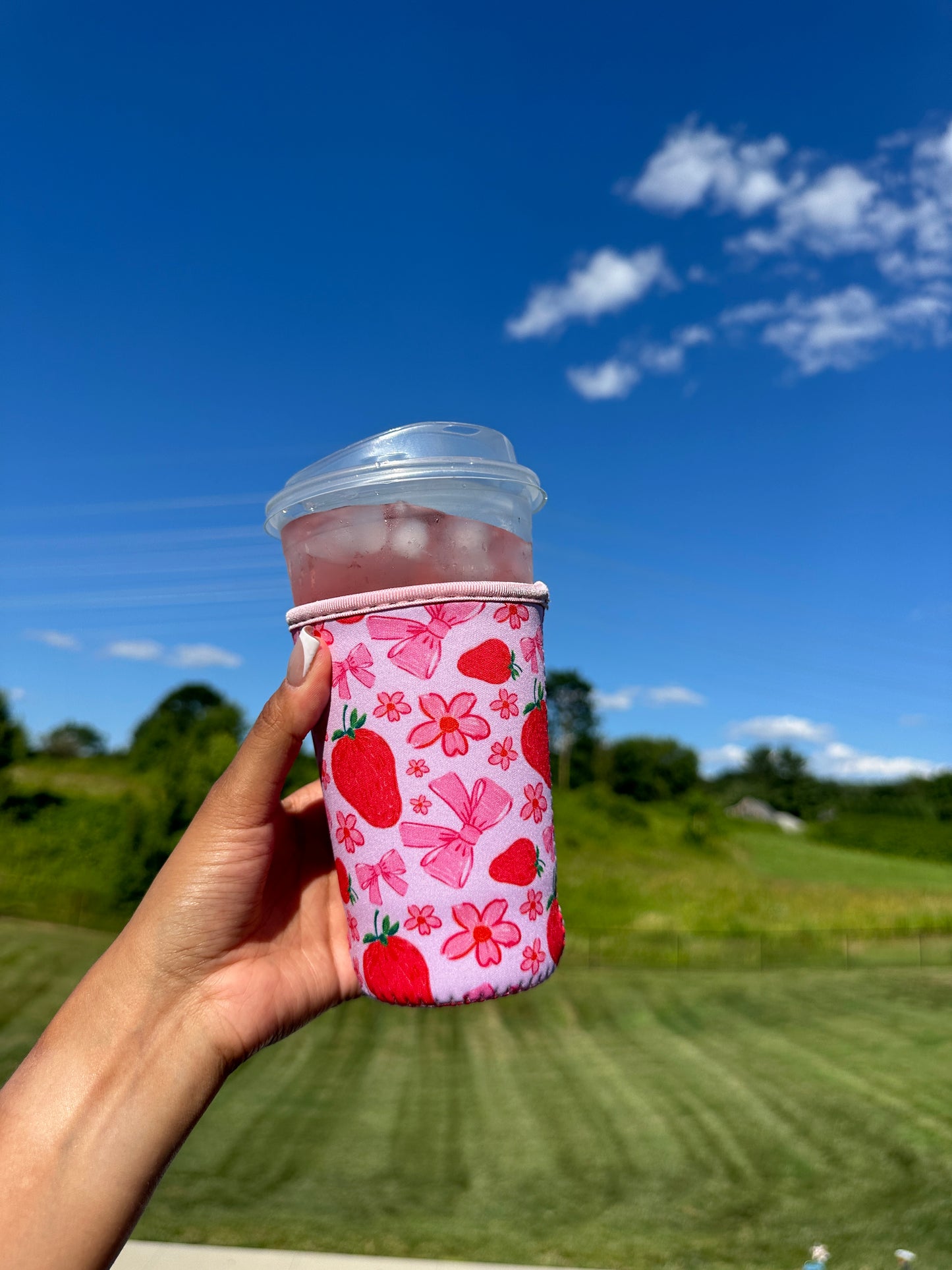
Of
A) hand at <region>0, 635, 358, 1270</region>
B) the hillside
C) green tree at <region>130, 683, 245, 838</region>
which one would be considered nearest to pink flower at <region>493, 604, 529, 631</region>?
hand at <region>0, 635, 358, 1270</region>

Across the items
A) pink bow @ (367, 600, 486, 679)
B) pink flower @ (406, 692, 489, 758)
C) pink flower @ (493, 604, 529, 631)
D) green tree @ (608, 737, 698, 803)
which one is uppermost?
green tree @ (608, 737, 698, 803)

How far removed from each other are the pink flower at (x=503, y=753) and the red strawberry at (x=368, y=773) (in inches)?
7.4

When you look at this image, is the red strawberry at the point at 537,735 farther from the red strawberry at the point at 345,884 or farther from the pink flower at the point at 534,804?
the red strawberry at the point at 345,884

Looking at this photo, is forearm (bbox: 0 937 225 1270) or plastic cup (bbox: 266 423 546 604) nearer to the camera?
forearm (bbox: 0 937 225 1270)

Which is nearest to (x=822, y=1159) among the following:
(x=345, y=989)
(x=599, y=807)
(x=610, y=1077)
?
(x=610, y=1077)

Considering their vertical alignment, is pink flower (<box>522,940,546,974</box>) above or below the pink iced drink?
below

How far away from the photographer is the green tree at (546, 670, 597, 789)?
22.1 meters

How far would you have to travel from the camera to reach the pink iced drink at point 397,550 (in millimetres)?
1783

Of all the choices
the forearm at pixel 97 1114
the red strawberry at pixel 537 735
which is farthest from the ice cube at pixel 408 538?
the forearm at pixel 97 1114

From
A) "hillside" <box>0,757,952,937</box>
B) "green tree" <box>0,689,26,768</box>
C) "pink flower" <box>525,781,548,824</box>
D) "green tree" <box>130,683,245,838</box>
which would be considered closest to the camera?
"pink flower" <box>525,781,548,824</box>

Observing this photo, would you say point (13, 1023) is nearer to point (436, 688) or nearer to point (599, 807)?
point (599, 807)

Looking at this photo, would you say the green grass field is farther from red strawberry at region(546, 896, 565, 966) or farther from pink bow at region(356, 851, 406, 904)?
pink bow at region(356, 851, 406, 904)

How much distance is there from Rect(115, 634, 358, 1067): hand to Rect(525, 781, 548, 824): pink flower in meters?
0.19

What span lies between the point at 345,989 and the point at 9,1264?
2.59 feet
